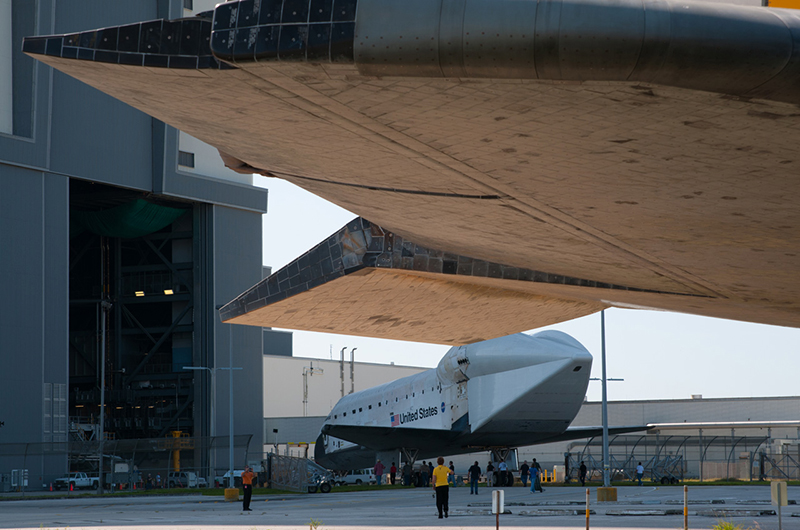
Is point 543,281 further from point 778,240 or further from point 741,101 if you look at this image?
point 741,101

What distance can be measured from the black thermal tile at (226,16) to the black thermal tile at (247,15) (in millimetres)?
39

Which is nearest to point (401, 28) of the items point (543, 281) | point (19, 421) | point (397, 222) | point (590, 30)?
point (590, 30)

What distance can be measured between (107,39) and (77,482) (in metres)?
48.2

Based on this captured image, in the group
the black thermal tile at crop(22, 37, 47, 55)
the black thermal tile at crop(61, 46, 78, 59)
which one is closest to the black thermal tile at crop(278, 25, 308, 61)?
the black thermal tile at crop(61, 46, 78, 59)

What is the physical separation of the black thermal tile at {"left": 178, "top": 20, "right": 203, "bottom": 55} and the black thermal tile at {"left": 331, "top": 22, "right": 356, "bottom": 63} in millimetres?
1365

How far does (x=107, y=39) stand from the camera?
6.77 metres

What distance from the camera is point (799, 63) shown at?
536 centimetres

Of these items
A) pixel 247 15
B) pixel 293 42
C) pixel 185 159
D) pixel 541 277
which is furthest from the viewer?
pixel 185 159

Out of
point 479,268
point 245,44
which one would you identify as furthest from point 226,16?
point 479,268

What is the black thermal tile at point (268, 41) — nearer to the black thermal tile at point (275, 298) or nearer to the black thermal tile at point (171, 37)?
the black thermal tile at point (171, 37)

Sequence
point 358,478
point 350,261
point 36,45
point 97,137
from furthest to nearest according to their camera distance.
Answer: point 358,478 < point 97,137 < point 350,261 < point 36,45

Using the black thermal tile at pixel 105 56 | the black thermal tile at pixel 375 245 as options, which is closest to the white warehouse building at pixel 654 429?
the black thermal tile at pixel 375 245

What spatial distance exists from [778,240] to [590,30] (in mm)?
5916

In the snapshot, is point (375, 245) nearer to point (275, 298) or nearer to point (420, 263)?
point (420, 263)
